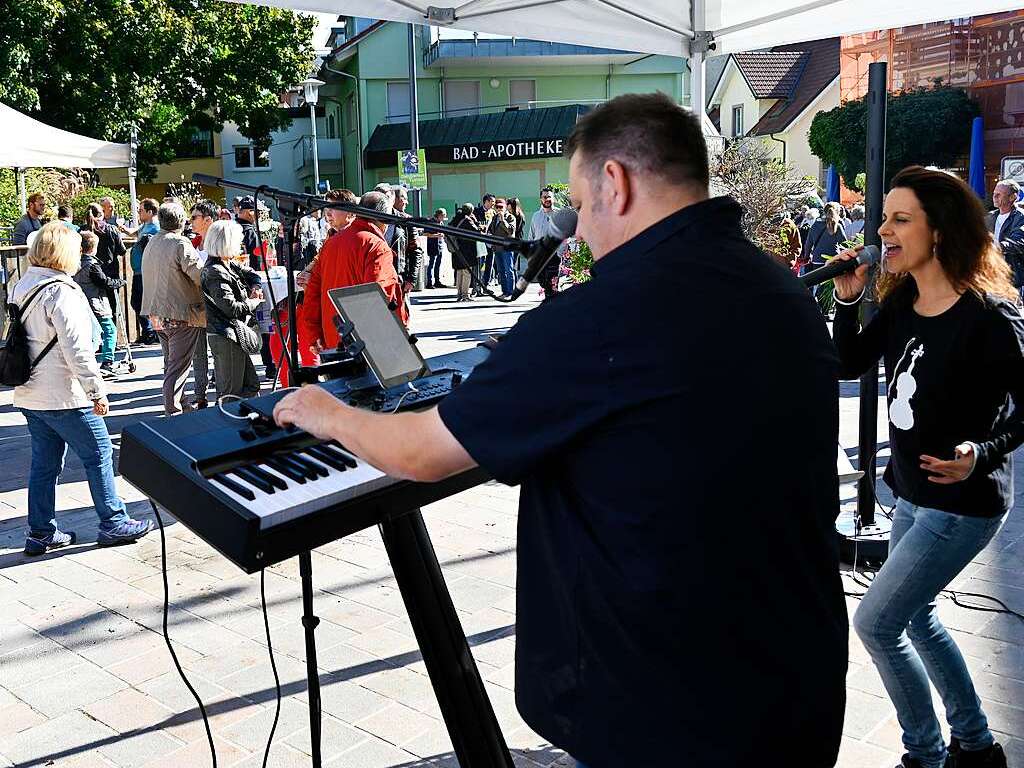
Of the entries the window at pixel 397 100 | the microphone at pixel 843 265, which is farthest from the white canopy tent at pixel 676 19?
the window at pixel 397 100

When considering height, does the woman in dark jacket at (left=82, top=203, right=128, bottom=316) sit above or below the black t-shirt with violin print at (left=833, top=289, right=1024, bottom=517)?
above

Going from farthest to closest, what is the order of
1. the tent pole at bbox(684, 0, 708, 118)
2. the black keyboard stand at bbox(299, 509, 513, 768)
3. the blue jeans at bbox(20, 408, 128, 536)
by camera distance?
the tent pole at bbox(684, 0, 708, 118) → the blue jeans at bbox(20, 408, 128, 536) → the black keyboard stand at bbox(299, 509, 513, 768)

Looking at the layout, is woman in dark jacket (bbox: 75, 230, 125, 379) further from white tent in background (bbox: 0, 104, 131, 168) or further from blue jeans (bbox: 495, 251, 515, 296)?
blue jeans (bbox: 495, 251, 515, 296)

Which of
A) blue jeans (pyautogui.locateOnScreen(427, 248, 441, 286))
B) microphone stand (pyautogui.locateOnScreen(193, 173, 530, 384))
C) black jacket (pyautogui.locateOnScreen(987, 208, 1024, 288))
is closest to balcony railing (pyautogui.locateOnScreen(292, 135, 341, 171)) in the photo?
blue jeans (pyautogui.locateOnScreen(427, 248, 441, 286))

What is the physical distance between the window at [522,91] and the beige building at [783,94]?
28.7ft

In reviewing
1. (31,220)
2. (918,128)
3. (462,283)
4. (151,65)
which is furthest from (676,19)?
(918,128)

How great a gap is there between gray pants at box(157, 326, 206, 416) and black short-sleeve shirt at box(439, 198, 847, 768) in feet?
22.4

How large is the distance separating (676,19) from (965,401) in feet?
11.9

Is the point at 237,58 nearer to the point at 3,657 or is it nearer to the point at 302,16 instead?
the point at 302,16

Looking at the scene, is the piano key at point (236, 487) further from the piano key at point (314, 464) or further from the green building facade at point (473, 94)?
the green building facade at point (473, 94)

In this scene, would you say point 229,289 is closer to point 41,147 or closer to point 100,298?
point 100,298

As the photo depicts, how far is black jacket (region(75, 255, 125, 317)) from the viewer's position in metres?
11.1

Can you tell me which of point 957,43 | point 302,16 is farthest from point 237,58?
point 957,43

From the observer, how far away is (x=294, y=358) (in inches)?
124
